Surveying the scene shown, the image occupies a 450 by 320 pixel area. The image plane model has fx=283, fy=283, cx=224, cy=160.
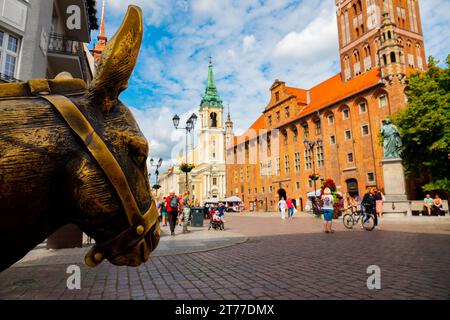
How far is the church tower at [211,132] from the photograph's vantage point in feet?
299

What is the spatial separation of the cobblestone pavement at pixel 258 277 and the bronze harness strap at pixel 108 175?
3.25 meters

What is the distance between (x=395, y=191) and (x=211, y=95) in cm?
8262

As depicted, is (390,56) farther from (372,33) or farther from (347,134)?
(372,33)

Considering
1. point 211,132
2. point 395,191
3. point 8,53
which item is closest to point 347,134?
point 395,191

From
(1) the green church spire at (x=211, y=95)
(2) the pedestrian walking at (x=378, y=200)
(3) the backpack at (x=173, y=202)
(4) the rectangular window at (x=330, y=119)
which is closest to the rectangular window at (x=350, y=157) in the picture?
(4) the rectangular window at (x=330, y=119)

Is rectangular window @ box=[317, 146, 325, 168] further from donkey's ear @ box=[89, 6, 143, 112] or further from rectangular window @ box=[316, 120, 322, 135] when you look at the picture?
donkey's ear @ box=[89, 6, 143, 112]

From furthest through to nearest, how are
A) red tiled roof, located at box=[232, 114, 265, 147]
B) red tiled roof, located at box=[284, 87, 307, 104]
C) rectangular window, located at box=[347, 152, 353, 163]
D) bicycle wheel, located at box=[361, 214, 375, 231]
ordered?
red tiled roof, located at box=[232, 114, 265, 147], red tiled roof, located at box=[284, 87, 307, 104], rectangular window, located at box=[347, 152, 353, 163], bicycle wheel, located at box=[361, 214, 375, 231]

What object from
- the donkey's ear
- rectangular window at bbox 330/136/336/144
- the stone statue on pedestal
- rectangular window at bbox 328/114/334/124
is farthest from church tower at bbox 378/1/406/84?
the donkey's ear

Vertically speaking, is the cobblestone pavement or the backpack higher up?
the backpack

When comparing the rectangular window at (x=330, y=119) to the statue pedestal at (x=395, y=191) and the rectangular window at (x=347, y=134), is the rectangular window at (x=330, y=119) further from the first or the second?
the statue pedestal at (x=395, y=191)

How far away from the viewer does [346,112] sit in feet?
118

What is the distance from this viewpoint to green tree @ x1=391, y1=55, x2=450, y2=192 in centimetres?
2275

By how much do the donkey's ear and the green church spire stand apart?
94.7 metres
